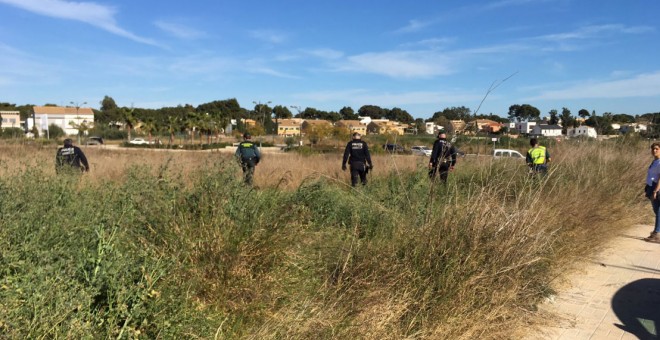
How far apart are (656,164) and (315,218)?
6368 mm

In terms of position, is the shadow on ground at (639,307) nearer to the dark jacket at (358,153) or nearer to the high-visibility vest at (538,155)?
the high-visibility vest at (538,155)

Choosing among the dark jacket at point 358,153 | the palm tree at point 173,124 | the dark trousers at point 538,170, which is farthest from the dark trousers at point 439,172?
the palm tree at point 173,124

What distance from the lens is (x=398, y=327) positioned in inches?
131

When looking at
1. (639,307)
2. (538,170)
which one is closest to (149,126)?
(538,170)

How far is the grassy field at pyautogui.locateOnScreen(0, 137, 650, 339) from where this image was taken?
2.39 metres

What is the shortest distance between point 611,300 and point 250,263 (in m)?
3.73

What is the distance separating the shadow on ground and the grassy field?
0.62 meters

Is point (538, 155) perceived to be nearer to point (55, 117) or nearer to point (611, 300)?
point (611, 300)

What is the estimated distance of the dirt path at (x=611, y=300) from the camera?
13.2 ft

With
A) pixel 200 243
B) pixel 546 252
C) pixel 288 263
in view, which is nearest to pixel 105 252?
pixel 200 243

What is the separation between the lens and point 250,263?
3.38 metres

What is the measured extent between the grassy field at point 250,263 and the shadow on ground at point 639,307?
0.62m

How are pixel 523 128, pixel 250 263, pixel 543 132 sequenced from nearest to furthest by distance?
pixel 250 263 → pixel 523 128 → pixel 543 132

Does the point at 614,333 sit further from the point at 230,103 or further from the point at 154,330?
the point at 230,103
